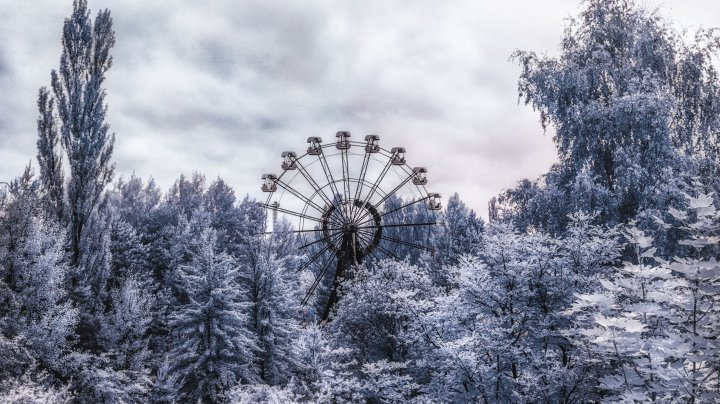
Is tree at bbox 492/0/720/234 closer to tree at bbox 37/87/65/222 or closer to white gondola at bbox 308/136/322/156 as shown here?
white gondola at bbox 308/136/322/156

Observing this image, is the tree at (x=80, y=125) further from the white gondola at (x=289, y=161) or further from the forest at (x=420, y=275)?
the white gondola at (x=289, y=161)

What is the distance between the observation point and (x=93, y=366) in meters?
16.1

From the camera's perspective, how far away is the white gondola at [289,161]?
24828 millimetres

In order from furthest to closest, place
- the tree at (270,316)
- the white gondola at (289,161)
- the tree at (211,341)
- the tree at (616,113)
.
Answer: the white gondola at (289,161)
the tree at (270,316)
the tree at (211,341)
the tree at (616,113)

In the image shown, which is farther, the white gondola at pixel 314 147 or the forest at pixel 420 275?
the white gondola at pixel 314 147

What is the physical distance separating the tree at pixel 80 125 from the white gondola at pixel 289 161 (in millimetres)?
7974

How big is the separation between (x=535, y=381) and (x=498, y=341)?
3.40 ft

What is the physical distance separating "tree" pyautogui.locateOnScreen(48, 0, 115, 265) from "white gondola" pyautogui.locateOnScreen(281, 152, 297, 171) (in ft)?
26.2

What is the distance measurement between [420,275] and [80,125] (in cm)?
1592

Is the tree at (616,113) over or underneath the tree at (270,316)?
over

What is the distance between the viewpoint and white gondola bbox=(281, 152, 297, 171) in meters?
24.8

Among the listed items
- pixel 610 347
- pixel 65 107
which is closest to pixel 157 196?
pixel 65 107

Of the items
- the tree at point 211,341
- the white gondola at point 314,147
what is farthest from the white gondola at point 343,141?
the tree at point 211,341

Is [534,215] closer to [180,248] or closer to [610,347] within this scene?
[610,347]
